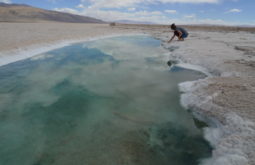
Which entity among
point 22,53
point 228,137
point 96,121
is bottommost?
point 96,121

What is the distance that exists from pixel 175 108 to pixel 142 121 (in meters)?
1.15

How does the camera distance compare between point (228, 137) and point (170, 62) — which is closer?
point (228, 137)

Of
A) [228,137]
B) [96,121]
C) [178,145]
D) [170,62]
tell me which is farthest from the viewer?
[170,62]

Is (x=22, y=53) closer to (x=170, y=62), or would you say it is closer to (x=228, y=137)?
(x=170, y=62)

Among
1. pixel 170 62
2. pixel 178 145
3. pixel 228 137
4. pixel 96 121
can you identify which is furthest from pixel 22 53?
pixel 228 137

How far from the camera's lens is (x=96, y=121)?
3.78 meters

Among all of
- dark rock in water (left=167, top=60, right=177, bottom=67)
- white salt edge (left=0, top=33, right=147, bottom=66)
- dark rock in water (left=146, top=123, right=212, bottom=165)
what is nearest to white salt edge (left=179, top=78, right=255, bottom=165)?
dark rock in water (left=146, top=123, right=212, bottom=165)

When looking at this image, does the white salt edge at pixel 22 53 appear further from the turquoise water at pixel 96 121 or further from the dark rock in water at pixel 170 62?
the dark rock in water at pixel 170 62

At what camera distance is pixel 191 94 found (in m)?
4.68

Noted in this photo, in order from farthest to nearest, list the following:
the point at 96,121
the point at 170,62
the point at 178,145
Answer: the point at 170,62
the point at 96,121
the point at 178,145

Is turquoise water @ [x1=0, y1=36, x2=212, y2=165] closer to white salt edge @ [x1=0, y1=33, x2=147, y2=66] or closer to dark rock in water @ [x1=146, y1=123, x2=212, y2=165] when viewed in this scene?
dark rock in water @ [x1=146, y1=123, x2=212, y2=165]

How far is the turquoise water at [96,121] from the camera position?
2.78 metres

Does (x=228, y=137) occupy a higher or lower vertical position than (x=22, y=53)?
lower

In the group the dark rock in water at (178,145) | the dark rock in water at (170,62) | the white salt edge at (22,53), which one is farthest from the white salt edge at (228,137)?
the white salt edge at (22,53)
